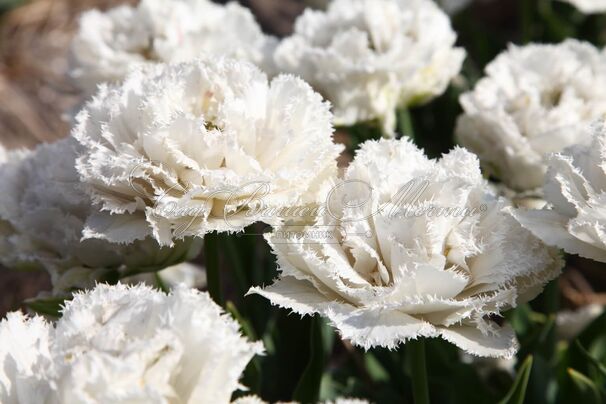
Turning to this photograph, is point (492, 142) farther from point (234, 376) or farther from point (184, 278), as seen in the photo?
point (234, 376)

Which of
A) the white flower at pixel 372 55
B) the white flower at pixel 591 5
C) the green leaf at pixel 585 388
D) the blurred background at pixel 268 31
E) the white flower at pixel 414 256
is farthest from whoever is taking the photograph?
the blurred background at pixel 268 31

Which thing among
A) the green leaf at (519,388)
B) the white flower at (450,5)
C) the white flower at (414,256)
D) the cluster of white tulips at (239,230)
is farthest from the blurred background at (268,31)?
the green leaf at (519,388)

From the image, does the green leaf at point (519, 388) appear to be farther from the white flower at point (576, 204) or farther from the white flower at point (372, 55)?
the white flower at point (372, 55)

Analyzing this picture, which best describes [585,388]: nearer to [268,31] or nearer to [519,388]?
[519,388]

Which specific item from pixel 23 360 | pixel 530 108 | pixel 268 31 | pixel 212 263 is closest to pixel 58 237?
pixel 212 263

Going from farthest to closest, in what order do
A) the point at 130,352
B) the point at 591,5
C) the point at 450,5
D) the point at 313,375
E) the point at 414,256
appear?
the point at 450,5
the point at 591,5
the point at 313,375
the point at 414,256
the point at 130,352

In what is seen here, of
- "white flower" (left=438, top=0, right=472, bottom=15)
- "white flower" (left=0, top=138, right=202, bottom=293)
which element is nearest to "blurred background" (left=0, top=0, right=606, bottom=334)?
"white flower" (left=438, top=0, right=472, bottom=15)
